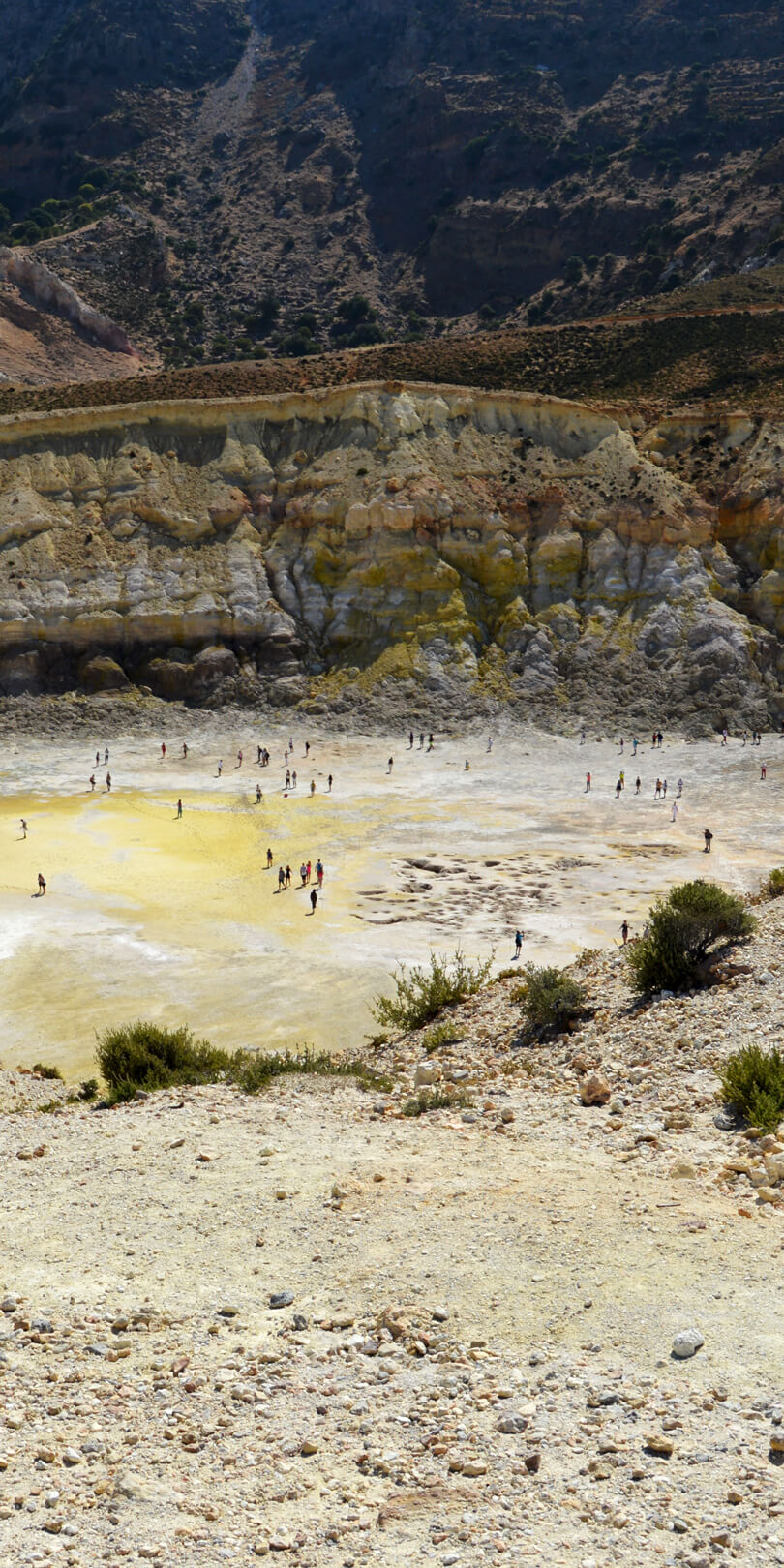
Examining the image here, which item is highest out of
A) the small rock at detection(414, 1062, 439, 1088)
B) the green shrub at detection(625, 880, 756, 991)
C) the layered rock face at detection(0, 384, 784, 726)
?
the layered rock face at detection(0, 384, 784, 726)

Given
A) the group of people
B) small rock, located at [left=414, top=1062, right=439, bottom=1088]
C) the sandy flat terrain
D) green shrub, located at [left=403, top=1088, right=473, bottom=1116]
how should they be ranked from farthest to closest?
the group of people < the sandy flat terrain < small rock, located at [left=414, top=1062, right=439, bottom=1088] < green shrub, located at [left=403, top=1088, right=473, bottom=1116]

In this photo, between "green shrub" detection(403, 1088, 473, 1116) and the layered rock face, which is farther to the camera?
the layered rock face

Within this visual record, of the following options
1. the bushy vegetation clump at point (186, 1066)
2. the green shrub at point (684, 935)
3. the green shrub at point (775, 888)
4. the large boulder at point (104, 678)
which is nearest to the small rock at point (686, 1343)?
the bushy vegetation clump at point (186, 1066)

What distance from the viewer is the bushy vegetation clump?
14.8 metres

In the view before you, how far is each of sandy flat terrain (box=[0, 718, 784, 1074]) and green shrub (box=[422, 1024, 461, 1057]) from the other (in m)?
2.74

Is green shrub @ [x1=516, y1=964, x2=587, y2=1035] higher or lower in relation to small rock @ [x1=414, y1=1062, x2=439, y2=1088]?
higher

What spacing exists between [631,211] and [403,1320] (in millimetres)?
111367

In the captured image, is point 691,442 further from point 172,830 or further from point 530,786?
point 172,830

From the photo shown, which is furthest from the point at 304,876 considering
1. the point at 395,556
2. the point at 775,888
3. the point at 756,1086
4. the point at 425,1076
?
the point at 395,556

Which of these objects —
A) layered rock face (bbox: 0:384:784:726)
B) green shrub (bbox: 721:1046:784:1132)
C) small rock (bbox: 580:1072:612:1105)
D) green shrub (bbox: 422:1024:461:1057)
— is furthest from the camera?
layered rock face (bbox: 0:384:784:726)

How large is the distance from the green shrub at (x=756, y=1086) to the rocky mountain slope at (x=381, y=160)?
8808 centimetres

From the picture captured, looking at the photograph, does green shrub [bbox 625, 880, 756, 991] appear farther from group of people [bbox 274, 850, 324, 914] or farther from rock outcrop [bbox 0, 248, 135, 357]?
rock outcrop [bbox 0, 248, 135, 357]

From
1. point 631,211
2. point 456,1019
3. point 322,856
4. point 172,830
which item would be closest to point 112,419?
point 172,830

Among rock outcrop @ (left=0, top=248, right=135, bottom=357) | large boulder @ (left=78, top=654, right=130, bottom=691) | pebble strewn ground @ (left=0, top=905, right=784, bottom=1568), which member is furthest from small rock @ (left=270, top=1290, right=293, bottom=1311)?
rock outcrop @ (left=0, top=248, right=135, bottom=357)
